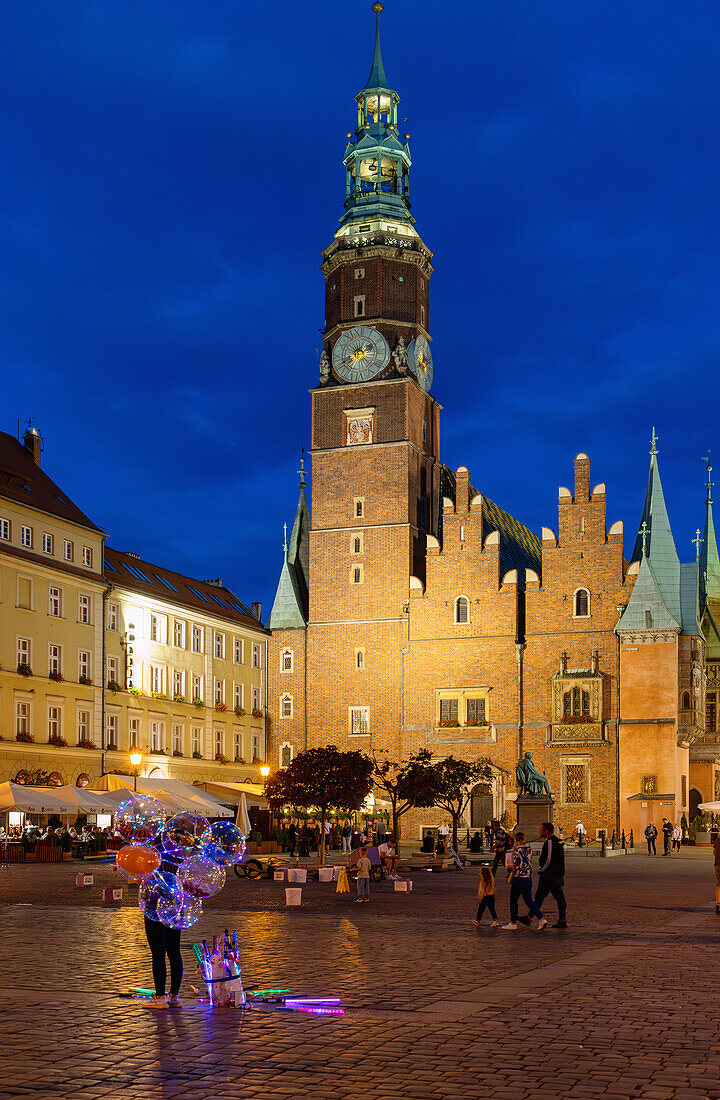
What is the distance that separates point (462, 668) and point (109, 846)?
27.0 m

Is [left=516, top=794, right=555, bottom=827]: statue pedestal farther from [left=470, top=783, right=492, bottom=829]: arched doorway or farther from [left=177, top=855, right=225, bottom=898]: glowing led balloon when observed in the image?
[left=177, top=855, right=225, bottom=898]: glowing led balloon

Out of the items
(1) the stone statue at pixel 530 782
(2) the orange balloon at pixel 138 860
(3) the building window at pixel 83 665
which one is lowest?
(1) the stone statue at pixel 530 782

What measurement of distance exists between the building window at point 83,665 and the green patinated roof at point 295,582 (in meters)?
18.8

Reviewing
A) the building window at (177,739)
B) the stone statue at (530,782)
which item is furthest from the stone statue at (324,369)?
the stone statue at (530,782)

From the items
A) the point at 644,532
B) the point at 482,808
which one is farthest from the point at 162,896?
the point at 644,532

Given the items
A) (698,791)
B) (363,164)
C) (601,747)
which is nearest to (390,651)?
(601,747)

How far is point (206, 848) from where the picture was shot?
41.5 feet

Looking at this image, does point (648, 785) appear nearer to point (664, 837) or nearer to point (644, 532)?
point (664, 837)

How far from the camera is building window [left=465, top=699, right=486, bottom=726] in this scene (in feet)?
226

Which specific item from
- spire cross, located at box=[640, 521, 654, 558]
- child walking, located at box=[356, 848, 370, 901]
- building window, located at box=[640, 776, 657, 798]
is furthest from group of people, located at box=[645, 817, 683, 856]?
child walking, located at box=[356, 848, 370, 901]

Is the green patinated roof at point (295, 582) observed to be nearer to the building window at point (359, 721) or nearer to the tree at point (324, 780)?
the building window at point (359, 721)

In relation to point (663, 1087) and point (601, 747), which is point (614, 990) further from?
point (601, 747)

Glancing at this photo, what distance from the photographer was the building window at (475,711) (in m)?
68.8

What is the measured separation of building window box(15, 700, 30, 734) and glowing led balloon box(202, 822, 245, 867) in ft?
134
